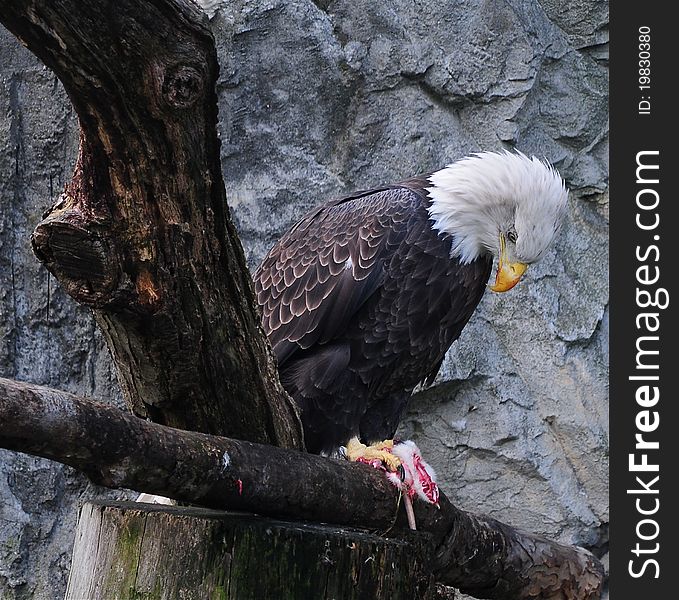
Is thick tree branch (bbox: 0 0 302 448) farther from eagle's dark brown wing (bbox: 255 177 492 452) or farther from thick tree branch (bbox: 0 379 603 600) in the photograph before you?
eagle's dark brown wing (bbox: 255 177 492 452)

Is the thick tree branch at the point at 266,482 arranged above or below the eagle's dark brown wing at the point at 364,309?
below

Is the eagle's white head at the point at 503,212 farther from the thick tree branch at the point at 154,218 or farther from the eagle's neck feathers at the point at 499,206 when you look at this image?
the thick tree branch at the point at 154,218

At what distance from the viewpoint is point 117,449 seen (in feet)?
5.49

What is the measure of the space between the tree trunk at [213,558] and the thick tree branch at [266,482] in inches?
2.8

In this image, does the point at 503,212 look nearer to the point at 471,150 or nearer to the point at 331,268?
the point at 331,268

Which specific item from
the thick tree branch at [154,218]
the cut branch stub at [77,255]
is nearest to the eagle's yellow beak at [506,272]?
the thick tree branch at [154,218]

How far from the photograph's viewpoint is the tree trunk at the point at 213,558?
1.93 meters

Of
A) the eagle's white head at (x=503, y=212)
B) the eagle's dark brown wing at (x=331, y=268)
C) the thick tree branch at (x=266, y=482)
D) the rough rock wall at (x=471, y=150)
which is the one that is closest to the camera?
the thick tree branch at (x=266, y=482)

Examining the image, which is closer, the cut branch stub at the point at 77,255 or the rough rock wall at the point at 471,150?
the cut branch stub at the point at 77,255

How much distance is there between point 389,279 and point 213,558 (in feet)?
4.55

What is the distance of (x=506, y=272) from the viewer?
3252mm

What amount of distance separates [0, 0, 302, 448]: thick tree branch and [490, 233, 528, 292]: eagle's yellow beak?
1207 mm

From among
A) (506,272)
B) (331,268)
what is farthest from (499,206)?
(331,268)

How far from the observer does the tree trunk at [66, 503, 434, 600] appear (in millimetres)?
1926
